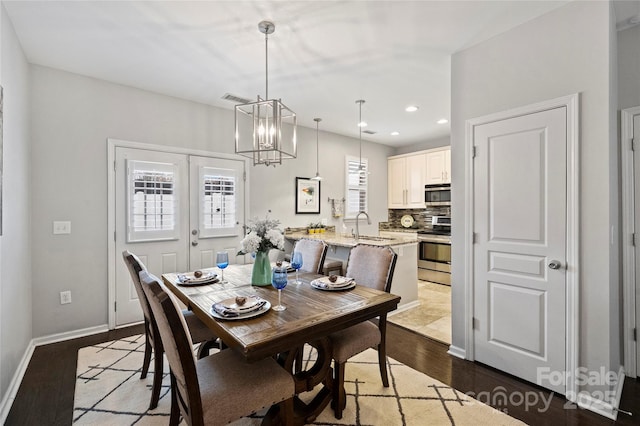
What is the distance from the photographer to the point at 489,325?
2.54 metres

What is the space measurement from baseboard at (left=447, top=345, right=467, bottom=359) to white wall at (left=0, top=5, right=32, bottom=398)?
Result: 11.2 feet

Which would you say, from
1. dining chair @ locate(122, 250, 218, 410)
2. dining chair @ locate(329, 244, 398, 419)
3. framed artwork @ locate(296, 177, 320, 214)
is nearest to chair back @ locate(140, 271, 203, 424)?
dining chair @ locate(122, 250, 218, 410)

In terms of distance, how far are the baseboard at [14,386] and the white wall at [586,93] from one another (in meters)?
3.87

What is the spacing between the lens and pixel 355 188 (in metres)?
5.96

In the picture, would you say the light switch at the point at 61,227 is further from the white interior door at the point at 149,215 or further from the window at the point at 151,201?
the window at the point at 151,201

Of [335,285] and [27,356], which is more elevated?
[335,285]

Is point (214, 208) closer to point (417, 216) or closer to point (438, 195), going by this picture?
point (438, 195)

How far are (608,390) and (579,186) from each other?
52.7 inches

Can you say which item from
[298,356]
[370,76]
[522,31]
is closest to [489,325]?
[298,356]

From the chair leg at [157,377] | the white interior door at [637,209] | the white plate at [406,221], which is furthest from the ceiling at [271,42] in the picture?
the white plate at [406,221]

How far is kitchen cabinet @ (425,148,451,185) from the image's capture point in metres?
5.47

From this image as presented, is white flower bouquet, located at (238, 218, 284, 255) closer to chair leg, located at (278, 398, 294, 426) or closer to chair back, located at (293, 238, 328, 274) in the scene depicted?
chair back, located at (293, 238, 328, 274)

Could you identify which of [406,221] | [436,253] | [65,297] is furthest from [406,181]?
[65,297]

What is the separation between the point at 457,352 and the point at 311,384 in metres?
1.69
